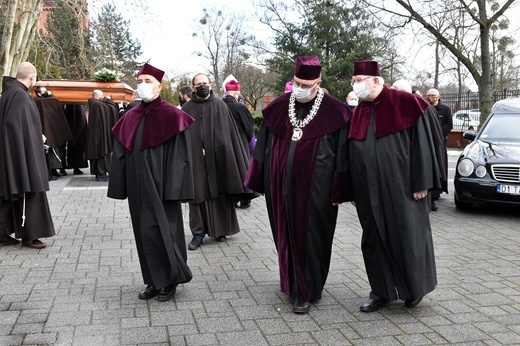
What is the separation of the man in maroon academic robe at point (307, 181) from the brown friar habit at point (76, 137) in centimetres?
1105

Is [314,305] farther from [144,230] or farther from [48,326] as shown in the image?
[48,326]

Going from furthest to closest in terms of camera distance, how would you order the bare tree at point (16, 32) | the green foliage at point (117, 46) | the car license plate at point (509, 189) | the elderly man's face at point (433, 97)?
the green foliage at point (117, 46), the bare tree at point (16, 32), the elderly man's face at point (433, 97), the car license plate at point (509, 189)

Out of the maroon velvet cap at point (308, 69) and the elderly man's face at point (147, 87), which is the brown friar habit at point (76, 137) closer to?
the elderly man's face at point (147, 87)

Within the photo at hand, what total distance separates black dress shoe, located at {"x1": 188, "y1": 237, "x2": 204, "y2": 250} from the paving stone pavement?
0.16 metres

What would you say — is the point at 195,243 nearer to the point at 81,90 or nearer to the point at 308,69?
the point at 308,69

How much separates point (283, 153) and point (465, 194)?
555 cm

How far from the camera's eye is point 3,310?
16.5 feet

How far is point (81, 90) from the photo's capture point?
15352 millimetres

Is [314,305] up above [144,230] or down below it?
below

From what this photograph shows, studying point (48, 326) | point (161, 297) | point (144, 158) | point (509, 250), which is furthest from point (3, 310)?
point (509, 250)

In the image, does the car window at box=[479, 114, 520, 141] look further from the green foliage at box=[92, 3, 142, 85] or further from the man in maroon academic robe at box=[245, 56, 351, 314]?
the green foliage at box=[92, 3, 142, 85]

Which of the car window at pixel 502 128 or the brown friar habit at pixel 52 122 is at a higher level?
the brown friar habit at pixel 52 122

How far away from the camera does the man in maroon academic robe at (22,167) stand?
7.11m

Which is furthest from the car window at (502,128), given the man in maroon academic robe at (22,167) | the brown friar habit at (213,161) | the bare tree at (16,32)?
the bare tree at (16,32)
